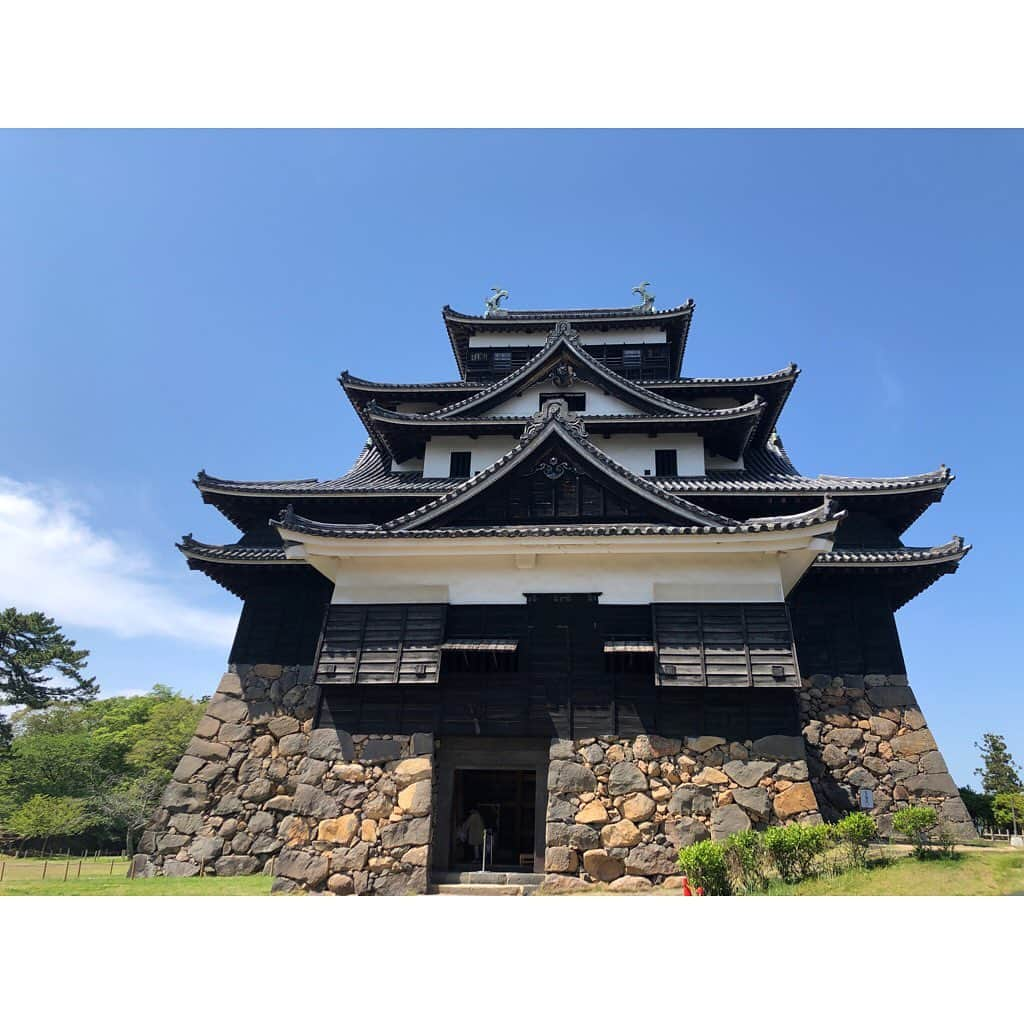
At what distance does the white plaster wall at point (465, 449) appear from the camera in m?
18.1

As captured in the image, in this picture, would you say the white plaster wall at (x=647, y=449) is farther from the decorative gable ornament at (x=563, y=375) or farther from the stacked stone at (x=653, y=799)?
the stacked stone at (x=653, y=799)

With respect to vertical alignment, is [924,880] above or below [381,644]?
below

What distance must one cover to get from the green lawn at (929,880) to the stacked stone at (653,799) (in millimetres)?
1707

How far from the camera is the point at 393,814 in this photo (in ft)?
34.3

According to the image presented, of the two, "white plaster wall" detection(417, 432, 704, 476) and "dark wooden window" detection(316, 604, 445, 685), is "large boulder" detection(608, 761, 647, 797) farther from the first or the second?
"white plaster wall" detection(417, 432, 704, 476)

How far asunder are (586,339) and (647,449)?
23.7ft

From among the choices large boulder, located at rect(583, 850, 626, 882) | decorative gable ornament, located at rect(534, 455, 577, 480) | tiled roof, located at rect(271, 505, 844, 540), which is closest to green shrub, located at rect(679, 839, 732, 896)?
large boulder, located at rect(583, 850, 626, 882)

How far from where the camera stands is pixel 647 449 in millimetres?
17906

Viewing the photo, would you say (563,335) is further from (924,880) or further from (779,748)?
(924,880)

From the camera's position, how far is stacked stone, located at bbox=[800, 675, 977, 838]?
1409 centimetres

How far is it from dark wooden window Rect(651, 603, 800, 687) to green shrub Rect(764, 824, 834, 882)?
2.48 m

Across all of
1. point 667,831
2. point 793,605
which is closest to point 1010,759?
point 793,605

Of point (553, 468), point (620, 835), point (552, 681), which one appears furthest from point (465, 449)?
point (620, 835)

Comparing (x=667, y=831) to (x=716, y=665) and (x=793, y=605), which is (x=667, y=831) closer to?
(x=716, y=665)
